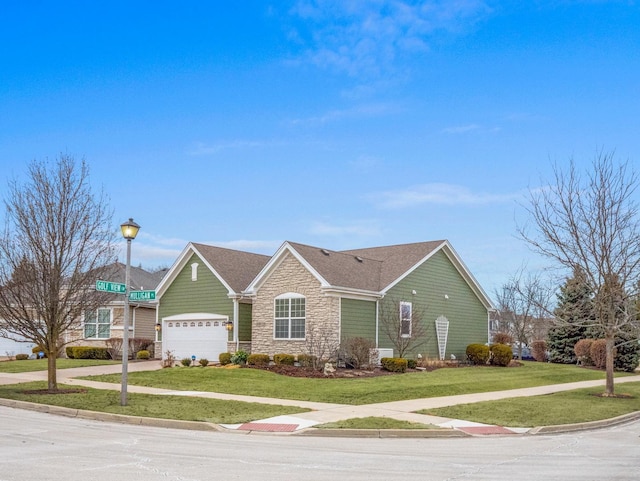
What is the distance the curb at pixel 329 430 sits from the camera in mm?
13656

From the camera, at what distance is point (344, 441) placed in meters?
12.9

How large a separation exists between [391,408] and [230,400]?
170 inches

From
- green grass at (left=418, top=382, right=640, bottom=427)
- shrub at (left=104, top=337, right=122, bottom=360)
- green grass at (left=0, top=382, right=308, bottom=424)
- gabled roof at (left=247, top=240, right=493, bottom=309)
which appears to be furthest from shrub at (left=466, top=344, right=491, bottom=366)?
green grass at (left=0, top=382, right=308, bottom=424)

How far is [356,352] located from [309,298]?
3.19 meters

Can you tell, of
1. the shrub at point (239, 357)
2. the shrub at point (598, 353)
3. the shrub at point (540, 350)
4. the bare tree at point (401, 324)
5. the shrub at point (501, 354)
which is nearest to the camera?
the shrub at point (239, 357)

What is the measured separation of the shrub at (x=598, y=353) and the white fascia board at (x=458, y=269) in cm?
596

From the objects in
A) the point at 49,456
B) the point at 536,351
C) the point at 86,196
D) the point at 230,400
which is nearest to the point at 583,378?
the point at 536,351

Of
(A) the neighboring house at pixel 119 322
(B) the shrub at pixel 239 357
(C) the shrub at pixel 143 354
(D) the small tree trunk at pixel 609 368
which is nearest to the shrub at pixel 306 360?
(B) the shrub at pixel 239 357

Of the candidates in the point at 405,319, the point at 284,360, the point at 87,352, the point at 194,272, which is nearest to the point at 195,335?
the point at 194,272

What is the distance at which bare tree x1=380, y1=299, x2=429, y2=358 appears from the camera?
101ft

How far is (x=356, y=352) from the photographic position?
27.9 metres

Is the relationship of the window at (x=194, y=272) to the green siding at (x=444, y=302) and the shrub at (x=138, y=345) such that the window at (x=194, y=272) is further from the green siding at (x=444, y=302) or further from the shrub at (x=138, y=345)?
the green siding at (x=444, y=302)

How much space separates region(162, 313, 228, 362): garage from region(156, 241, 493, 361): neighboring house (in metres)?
0.05

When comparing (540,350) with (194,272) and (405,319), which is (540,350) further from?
(194,272)
